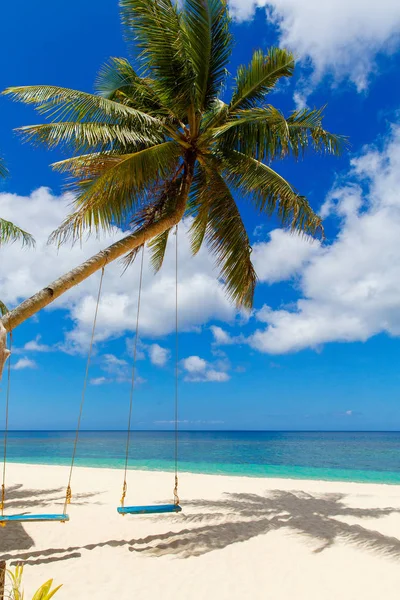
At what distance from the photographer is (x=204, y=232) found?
8.29 meters

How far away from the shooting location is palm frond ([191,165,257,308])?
7.61 meters

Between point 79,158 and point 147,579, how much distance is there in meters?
5.57

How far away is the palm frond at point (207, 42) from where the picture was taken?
6.48 metres

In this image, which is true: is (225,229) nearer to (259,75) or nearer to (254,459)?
(259,75)

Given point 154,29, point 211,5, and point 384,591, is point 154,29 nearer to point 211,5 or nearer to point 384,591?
point 211,5

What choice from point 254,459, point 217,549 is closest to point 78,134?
point 217,549

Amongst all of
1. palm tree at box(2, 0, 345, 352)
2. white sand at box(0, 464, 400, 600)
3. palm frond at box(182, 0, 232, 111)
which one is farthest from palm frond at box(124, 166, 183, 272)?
white sand at box(0, 464, 400, 600)

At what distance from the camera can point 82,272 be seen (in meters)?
5.75

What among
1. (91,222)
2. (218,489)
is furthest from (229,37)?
(218,489)

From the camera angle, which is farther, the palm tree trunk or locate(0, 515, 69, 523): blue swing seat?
locate(0, 515, 69, 523): blue swing seat

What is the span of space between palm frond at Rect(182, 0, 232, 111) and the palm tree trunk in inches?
43.5

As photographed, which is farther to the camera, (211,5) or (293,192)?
(293,192)

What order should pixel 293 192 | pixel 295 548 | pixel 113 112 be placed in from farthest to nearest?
pixel 293 192
pixel 113 112
pixel 295 548

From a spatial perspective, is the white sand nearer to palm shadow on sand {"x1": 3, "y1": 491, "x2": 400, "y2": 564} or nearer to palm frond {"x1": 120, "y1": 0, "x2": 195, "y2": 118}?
palm shadow on sand {"x1": 3, "y1": 491, "x2": 400, "y2": 564}
